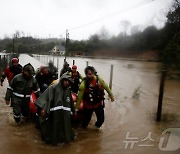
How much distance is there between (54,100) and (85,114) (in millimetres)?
1372

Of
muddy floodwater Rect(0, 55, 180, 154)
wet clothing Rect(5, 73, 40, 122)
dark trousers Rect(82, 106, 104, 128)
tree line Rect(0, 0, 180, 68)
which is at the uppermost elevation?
tree line Rect(0, 0, 180, 68)

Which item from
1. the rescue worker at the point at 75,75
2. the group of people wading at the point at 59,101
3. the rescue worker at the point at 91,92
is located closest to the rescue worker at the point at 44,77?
the rescue worker at the point at 75,75

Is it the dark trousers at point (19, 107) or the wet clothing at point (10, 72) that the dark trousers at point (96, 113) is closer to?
the dark trousers at point (19, 107)

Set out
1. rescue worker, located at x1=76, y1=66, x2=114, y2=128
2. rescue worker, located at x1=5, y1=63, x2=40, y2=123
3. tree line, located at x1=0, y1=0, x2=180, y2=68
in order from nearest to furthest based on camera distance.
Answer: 1. tree line, located at x1=0, y1=0, x2=180, y2=68
2. rescue worker, located at x1=76, y1=66, x2=114, y2=128
3. rescue worker, located at x1=5, y1=63, x2=40, y2=123

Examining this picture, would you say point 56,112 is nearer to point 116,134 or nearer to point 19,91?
point 19,91

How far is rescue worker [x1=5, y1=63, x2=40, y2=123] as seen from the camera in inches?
265

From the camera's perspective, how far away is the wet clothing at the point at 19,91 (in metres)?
6.75

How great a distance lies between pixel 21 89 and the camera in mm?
6801

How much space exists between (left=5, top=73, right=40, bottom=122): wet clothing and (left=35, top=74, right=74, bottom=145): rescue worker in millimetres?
1356

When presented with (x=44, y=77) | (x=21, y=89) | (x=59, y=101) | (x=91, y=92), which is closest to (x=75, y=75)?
(x=44, y=77)

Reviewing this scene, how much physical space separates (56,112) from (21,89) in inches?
67.3

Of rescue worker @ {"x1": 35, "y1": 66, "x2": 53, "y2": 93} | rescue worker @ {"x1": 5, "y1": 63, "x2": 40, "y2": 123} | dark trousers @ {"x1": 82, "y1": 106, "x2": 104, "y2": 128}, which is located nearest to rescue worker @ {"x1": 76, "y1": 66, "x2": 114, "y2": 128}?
dark trousers @ {"x1": 82, "y1": 106, "x2": 104, "y2": 128}

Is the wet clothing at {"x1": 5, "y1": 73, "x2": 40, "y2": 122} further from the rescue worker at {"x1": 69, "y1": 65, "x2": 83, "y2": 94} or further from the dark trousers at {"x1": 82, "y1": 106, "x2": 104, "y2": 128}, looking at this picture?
the rescue worker at {"x1": 69, "y1": 65, "x2": 83, "y2": 94}

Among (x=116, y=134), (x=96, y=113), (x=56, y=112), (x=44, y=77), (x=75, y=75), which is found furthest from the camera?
(x=75, y=75)
